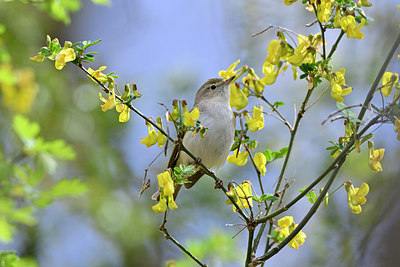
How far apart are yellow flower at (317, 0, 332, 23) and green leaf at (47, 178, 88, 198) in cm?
173

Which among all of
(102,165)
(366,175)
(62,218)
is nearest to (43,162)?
(102,165)

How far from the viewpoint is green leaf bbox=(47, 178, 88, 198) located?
2.86 m

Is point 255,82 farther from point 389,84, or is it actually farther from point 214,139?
point 214,139

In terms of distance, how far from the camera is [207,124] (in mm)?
3238

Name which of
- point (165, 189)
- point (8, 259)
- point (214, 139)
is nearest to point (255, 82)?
point (165, 189)

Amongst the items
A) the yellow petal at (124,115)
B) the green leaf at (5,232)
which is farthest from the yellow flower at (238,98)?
the green leaf at (5,232)

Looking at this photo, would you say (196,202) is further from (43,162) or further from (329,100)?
(43,162)

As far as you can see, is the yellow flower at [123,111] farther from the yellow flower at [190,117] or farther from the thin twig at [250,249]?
the thin twig at [250,249]

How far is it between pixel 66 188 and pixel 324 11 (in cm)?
176

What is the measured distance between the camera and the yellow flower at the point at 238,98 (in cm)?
214

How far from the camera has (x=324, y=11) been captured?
1838 millimetres

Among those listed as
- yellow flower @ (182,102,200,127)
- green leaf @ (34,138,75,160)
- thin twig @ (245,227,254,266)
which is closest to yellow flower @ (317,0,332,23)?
yellow flower @ (182,102,200,127)

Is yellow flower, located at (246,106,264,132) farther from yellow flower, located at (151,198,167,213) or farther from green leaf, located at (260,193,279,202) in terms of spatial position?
yellow flower, located at (151,198,167,213)

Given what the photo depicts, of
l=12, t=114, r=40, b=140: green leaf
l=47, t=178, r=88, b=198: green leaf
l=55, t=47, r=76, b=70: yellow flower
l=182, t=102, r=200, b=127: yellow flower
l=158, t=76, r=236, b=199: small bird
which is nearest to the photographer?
l=55, t=47, r=76, b=70: yellow flower
